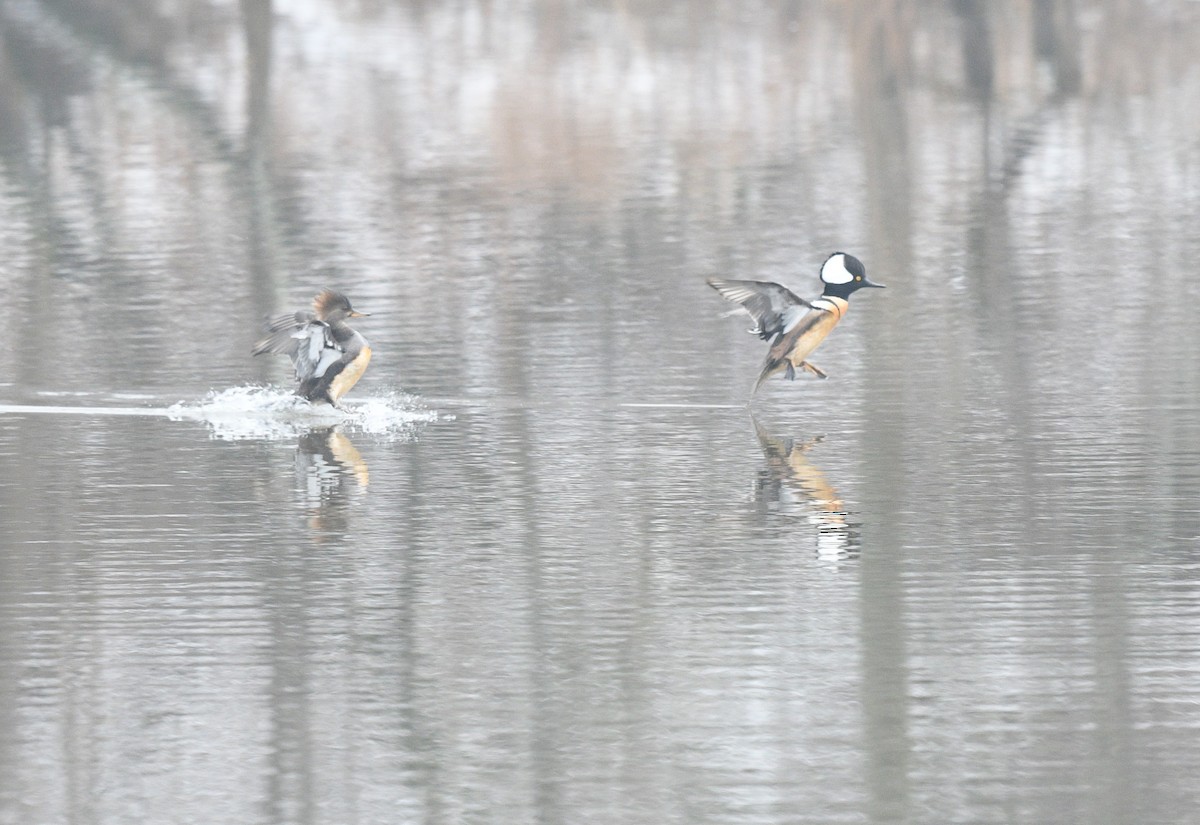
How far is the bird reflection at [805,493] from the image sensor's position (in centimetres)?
875

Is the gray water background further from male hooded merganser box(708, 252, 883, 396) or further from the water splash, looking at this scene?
male hooded merganser box(708, 252, 883, 396)

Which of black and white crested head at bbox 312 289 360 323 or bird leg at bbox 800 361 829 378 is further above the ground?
black and white crested head at bbox 312 289 360 323

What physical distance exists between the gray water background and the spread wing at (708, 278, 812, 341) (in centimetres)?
40

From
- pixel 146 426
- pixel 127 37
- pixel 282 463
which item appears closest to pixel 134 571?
pixel 282 463

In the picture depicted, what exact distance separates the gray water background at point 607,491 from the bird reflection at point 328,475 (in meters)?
0.03

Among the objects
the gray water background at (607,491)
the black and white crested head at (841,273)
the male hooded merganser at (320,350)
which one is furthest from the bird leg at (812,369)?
the male hooded merganser at (320,350)

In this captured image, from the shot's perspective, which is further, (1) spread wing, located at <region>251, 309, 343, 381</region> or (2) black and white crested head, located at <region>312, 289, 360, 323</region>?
(2) black and white crested head, located at <region>312, 289, 360, 323</region>

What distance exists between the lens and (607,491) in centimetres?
973

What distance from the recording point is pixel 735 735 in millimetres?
6305

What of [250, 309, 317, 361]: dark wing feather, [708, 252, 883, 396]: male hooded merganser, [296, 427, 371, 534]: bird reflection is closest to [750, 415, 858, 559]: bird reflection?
[708, 252, 883, 396]: male hooded merganser

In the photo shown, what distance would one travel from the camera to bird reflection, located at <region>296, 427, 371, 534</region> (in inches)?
367

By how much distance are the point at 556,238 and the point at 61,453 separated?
28.3 ft

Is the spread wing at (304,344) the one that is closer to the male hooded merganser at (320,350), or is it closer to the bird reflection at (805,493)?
the male hooded merganser at (320,350)

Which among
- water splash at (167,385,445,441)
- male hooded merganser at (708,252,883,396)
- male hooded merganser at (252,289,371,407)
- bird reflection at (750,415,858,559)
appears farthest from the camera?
male hooded merganser at (708,252,883,396)
